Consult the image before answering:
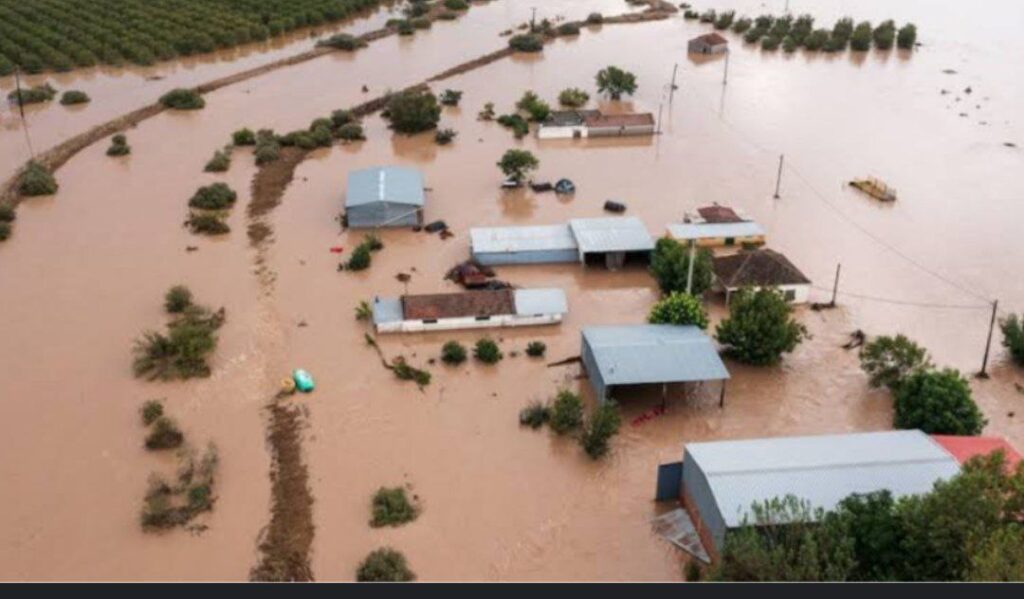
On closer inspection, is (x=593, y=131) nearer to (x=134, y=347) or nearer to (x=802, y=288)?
(x=802, y=288)

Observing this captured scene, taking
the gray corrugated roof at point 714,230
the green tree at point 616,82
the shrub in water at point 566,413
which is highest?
the green tree at point 616,82

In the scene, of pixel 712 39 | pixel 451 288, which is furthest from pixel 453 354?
pixel 712 39

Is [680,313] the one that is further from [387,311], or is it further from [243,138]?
[243,138]

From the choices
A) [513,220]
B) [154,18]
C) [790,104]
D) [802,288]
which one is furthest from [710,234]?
[154,18]

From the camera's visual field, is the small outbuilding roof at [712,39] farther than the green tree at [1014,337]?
Yes

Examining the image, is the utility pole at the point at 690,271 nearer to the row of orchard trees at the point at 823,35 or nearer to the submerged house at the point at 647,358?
the submerged house at the point at 647,358

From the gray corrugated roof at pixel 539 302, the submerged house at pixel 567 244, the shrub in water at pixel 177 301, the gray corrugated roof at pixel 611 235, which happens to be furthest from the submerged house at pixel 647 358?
the shrub in water at pixel 177 301

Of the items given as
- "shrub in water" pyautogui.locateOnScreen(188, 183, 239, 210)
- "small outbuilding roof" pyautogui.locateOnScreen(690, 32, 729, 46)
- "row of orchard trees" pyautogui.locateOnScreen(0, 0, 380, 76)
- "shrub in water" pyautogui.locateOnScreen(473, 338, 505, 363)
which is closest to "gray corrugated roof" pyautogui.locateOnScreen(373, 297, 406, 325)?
"shrub in water" pyautogui.locateOnScreen(473, 338, 505, 363)
